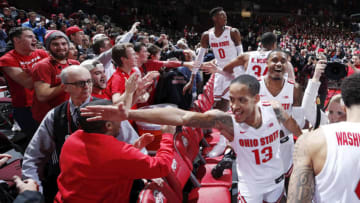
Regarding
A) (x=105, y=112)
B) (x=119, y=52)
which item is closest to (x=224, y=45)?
(x=119, y=52)

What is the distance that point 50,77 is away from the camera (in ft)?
8.75

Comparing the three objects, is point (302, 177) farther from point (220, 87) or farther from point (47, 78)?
point (220, 87)

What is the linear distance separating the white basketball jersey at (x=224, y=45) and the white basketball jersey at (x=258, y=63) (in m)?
1.23

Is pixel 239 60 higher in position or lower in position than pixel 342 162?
higher

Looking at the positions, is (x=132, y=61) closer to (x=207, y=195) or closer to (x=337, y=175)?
(x=207, y=195)

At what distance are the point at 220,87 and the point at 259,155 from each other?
319cm

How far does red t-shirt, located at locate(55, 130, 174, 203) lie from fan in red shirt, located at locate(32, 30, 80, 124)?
1.09 metres

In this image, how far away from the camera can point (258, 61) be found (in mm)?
4102

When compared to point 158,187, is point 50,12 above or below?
above

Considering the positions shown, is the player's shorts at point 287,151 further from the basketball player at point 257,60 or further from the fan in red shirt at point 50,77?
the fan in red shirt at point 50,77

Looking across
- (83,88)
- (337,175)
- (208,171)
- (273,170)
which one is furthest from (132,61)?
(337,175)

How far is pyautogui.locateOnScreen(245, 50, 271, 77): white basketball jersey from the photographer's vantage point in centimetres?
406

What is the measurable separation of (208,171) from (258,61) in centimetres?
177

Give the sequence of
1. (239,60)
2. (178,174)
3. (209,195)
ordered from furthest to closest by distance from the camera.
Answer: (239,60) < (209,195) < (178,174)
